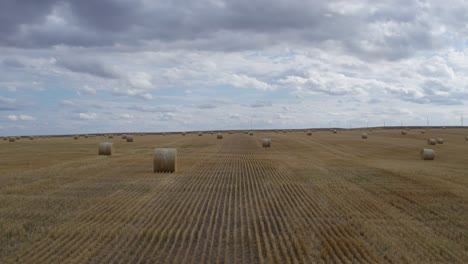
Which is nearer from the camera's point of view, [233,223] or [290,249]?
[290,249]

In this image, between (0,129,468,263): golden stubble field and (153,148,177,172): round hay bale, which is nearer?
(0,129,468,263): golden stubble field

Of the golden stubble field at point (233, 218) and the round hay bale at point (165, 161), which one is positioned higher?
the round hay bale at point (165, 161)

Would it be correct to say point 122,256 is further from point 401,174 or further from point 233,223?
point 401,174

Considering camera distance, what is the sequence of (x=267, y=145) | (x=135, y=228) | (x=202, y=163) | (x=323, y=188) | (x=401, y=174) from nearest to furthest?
(x=135, y=228)
(x=323, y=188)
(x=401, y=174)
(x=202, y=163)
(x=267, y=145)

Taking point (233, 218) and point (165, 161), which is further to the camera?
point (165, 161)

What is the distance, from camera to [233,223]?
11547 millimetres

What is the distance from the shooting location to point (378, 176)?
2152 cm

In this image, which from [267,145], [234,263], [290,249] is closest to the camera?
[234,263]

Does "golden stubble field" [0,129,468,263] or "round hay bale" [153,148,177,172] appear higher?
"round hay bale" [153,148,177,172]

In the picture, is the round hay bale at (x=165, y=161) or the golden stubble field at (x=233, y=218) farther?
the round hay bale at (x=165, y=161)

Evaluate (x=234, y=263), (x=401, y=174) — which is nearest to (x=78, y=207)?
(x=234, y=263)

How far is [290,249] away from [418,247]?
2722mm

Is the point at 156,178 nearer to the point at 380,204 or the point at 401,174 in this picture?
the point at 380,204

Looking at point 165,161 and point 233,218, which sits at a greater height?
point 165,161
